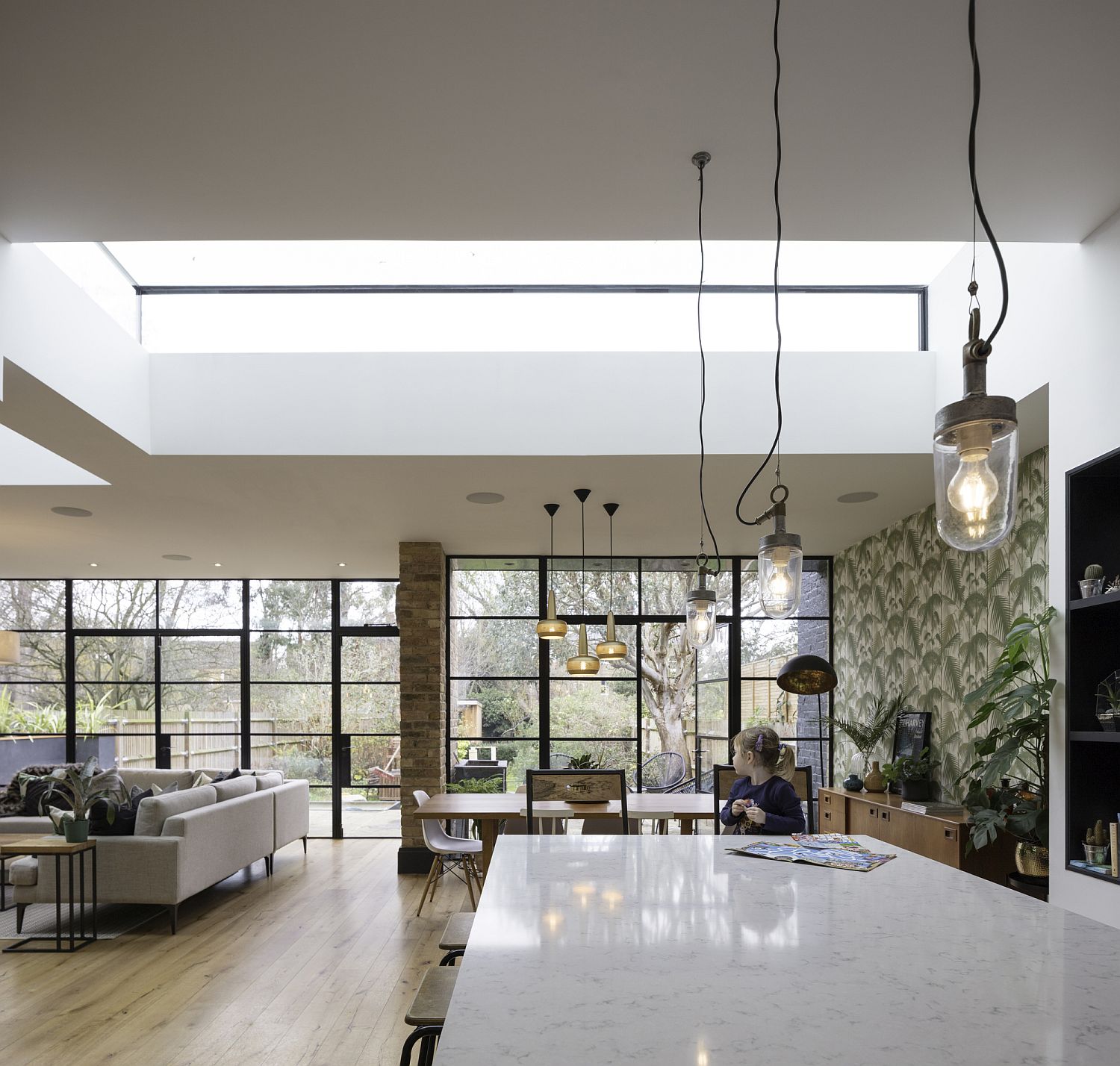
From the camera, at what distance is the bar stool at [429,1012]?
208cm

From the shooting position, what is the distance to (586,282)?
493 centimetres

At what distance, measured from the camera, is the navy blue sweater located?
12.4ft

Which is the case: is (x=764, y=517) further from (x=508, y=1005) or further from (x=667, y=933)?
(x=508, y=1005)

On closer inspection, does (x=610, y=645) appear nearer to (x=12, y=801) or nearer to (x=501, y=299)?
(x=501, y=299)

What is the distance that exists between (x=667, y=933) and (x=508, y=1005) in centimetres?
51

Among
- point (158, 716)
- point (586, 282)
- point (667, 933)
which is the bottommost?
point (158, 716)

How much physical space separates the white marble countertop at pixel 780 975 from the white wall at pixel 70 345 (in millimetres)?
2725

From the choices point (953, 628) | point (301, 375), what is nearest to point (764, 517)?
point (301, 375)


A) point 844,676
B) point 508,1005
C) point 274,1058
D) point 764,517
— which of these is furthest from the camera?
point 844,676

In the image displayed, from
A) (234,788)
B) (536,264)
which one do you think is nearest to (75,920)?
(234,788)

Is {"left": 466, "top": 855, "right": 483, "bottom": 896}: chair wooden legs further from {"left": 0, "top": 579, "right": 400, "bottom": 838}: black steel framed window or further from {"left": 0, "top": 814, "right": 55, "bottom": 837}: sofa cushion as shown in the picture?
{"left": 0, "top": 579, "right": 400, "bottom": 838}: black steel framed window

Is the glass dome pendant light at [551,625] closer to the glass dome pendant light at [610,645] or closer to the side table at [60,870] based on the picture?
the glass dome pendant light at [610,645]

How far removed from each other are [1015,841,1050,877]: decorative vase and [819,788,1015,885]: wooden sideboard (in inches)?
11.1

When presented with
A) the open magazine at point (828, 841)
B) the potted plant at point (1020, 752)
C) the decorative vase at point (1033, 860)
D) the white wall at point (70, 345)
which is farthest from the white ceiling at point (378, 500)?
the open magazine at point (828, 841)
